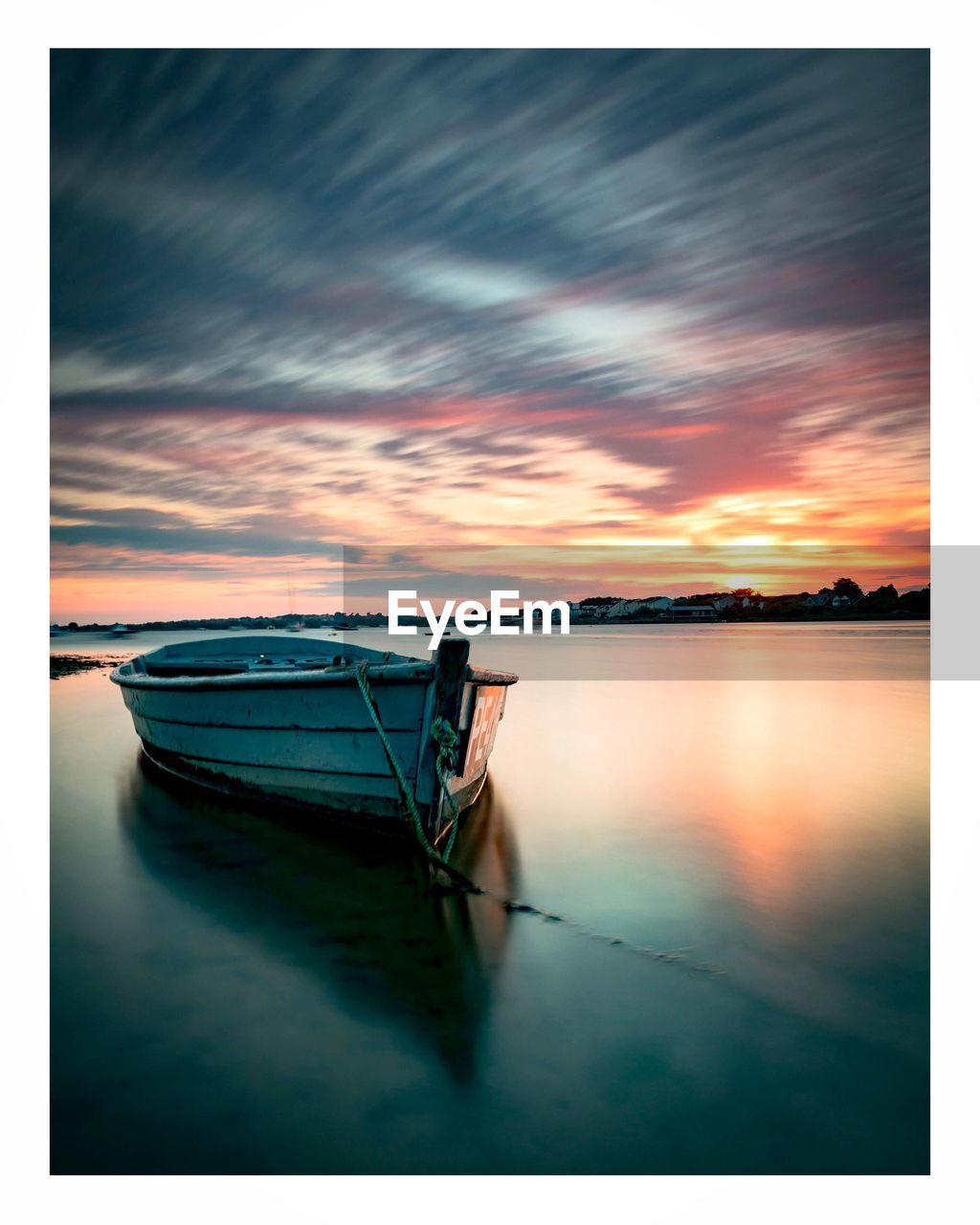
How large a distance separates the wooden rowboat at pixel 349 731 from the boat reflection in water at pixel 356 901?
0.35m

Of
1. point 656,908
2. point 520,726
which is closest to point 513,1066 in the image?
point 656,908

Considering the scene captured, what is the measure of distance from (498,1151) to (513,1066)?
1.76 ft

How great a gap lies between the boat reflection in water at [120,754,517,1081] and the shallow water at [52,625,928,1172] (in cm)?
2

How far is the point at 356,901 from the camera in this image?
551cm

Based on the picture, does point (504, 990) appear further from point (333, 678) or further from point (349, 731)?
point (333, 678)

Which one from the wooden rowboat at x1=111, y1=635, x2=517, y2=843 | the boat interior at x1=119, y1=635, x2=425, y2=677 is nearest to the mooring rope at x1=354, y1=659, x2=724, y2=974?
the wooden rowboat at x1=111, y1=635, x2=517, y2=843

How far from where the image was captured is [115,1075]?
3439 millimetres

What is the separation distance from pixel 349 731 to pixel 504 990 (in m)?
2.72

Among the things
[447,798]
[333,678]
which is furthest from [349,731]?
[447,798]

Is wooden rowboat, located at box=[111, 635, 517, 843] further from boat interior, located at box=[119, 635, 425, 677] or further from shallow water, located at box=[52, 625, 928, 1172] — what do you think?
boat interior, located at box=[119, 635, 425, 677]

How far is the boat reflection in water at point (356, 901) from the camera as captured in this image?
4.15 metres

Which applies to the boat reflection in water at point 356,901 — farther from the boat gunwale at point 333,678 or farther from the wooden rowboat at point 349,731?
the boat gunwale at point 333,678

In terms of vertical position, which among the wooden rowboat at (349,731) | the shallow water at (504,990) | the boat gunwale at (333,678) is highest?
the boat gunwale at (333,678)

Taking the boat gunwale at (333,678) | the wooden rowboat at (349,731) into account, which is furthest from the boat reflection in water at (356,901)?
the boat gunwale at (333,678)
